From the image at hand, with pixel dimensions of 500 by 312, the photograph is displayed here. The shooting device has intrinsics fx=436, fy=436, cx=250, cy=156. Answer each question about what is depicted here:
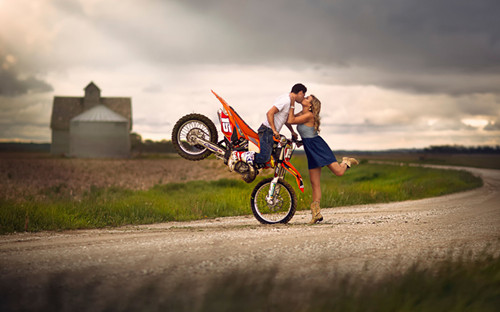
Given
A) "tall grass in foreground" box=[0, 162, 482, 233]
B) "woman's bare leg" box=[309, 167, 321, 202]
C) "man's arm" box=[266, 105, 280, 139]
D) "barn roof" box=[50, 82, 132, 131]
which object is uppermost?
"barn roof" box=[50, 82, 132, 131]

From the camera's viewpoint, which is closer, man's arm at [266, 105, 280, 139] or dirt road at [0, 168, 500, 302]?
dirt road at [0, 168, 500, 302]

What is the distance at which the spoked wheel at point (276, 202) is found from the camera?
8.63 metres

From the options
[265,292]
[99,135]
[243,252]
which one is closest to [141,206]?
[243,252]

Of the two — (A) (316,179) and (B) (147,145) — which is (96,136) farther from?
(A) (316,179)

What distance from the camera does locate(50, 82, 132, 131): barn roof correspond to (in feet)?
214

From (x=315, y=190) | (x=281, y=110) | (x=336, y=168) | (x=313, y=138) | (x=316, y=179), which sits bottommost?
(x=315, y=190)

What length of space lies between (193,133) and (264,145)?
4.74 feet

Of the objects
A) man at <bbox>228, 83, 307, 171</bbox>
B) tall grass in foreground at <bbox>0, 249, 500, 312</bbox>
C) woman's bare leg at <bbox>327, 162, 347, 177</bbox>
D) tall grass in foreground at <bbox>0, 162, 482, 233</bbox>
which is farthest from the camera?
tall grass in foreground at <bbox>0, 162, 482, 233</bbox>

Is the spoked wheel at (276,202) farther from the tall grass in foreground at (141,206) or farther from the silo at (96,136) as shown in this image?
the silo at (96,136)

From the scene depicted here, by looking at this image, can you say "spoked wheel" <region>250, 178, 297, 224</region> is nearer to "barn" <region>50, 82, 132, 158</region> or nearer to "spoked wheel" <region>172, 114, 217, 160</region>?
"spoked wheel" <region>172, 114, 217, 160</region>

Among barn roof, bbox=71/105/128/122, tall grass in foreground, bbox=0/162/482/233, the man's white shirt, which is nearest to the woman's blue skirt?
the man's white shirt

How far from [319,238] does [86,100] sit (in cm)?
6565

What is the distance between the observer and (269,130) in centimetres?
815

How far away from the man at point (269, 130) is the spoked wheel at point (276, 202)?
626 mm
